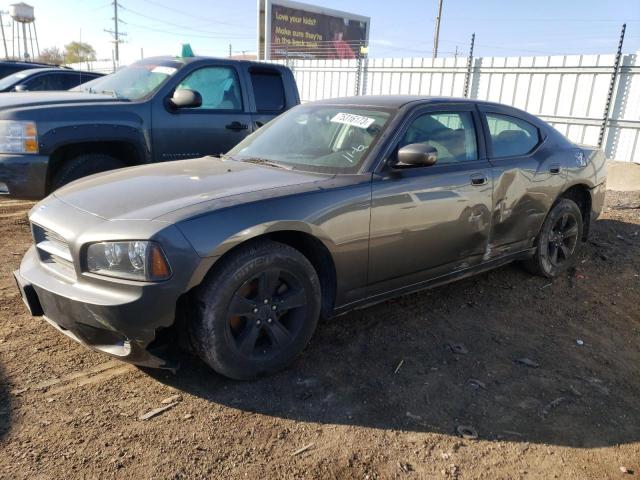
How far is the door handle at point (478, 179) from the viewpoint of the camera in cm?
376

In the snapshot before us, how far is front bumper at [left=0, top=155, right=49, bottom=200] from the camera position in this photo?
15.5 feet

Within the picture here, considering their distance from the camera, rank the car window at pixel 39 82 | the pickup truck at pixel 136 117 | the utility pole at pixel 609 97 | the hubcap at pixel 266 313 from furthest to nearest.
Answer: the utility pole at pixel 609 97, the car window at pixel 39 82, the pickup truck at pixel 136 117, the hubcap at pixel 266 313

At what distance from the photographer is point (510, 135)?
4332 mm

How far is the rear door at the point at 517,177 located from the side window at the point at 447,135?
20 centimetres

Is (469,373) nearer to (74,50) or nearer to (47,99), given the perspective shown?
(47,99)

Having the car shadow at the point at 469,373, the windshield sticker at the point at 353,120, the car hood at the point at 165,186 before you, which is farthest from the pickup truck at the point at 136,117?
the car shadow at the point at 469,373

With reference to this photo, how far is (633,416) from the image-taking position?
283 cm

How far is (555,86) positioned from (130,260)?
35.7ft

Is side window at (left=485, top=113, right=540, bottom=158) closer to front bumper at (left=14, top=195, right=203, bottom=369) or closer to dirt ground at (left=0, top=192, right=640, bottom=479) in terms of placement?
dirt ground at (left=0, top=192, right=640, bottom=479)

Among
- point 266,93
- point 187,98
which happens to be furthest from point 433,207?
point 266,93

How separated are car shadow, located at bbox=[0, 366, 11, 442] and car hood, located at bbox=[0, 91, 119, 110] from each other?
313 cm

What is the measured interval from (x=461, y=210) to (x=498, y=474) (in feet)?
6.14

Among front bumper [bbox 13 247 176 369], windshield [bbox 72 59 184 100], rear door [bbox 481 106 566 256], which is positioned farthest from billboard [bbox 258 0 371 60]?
front bumper [bbox 13 247 176 369]

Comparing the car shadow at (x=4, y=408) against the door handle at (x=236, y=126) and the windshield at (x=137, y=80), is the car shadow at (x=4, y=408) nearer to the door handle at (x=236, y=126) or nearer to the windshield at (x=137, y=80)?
the windshield at (x=137, y=80)
